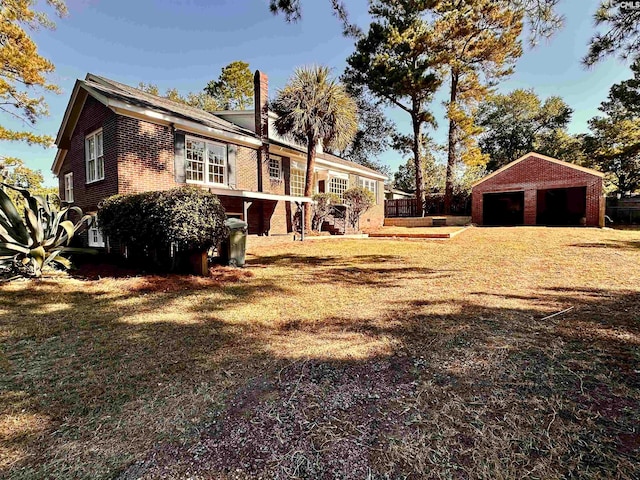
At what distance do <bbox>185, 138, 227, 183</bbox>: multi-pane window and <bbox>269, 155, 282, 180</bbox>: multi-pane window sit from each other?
8.78 feet

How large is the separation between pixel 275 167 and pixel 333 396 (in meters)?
13.8

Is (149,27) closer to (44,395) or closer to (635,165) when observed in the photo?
(44,395)

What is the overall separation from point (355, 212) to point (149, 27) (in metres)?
12.4

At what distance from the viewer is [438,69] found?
1983cm

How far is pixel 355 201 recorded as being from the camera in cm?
1717

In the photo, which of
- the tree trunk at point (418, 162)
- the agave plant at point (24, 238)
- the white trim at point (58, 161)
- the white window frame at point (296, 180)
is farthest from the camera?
the tree trunk at point (418, 162)

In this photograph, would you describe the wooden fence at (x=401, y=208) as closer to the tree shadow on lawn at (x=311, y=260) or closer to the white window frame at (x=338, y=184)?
the white window frame at (x=338, y=184)

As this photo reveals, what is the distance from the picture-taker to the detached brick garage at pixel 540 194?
16438mm

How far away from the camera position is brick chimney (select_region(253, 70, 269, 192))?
46.5 feet

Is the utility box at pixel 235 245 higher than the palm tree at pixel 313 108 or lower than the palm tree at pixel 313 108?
lower

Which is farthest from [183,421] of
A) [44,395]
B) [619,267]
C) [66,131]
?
[66,131]

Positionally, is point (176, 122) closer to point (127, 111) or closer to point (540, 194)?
point (127, 111)

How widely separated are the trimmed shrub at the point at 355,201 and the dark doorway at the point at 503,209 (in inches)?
340

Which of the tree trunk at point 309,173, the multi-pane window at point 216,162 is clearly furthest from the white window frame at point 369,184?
the multi-pane window at point 216,162
